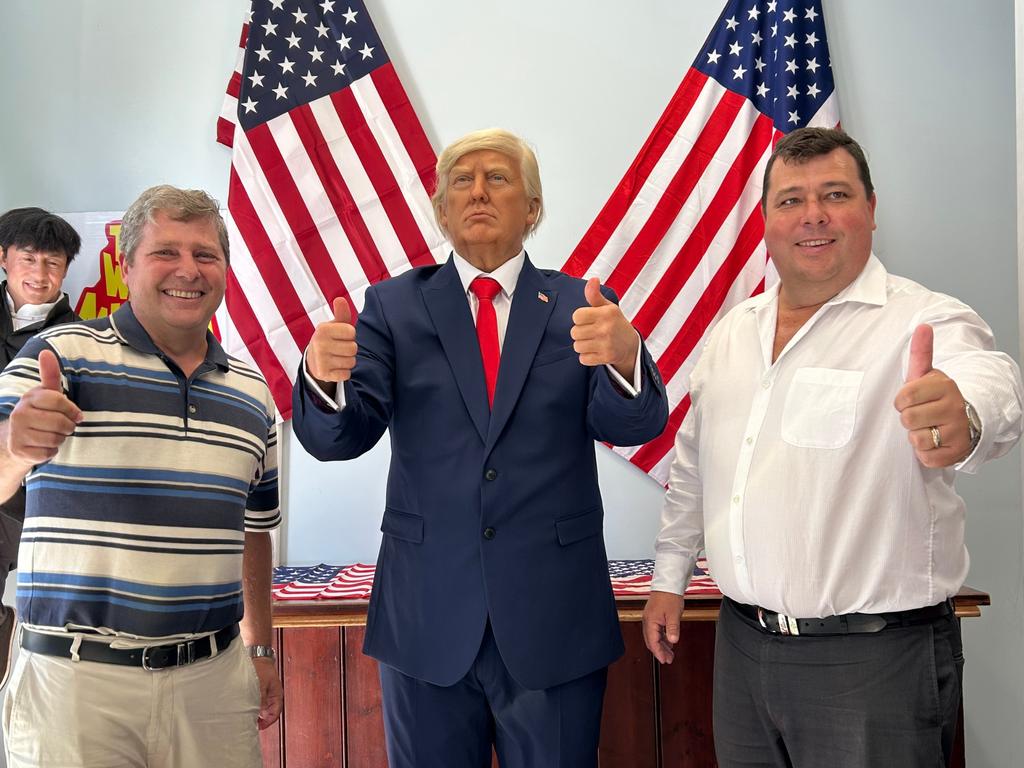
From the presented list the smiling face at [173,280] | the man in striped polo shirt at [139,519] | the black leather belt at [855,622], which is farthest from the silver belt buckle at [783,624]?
the smiling face at [173,280]

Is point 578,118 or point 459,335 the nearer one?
point 459,335

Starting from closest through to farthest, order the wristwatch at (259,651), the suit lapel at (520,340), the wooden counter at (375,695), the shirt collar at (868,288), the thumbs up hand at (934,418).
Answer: the thumbs up hand at (934,418) < the suit lapel at (520,340) < the shirt collar at (868,288) < the wristwatch at (259,651) < the wooden counter at (375,695)

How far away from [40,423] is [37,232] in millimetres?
1786

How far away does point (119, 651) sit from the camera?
1406 millimetres

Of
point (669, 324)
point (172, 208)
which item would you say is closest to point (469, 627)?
point (172, 208)

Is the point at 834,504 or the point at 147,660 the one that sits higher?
the point at 834,504

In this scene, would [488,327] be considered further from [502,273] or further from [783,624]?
[783,624]

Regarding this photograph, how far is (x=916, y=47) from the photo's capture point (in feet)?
9.93

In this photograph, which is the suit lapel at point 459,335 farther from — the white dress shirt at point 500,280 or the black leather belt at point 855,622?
the black leather belt at point 855,622

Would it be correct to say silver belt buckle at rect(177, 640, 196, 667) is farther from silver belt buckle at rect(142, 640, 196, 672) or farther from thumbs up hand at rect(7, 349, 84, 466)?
thumbs up hand at rect(7, 349, 84, 466)

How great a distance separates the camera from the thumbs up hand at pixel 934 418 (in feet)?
4.04

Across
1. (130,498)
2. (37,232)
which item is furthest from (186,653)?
(37,232)

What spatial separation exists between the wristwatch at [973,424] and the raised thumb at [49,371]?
133 centimetres

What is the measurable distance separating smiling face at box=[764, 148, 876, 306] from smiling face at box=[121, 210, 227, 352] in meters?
1.08
